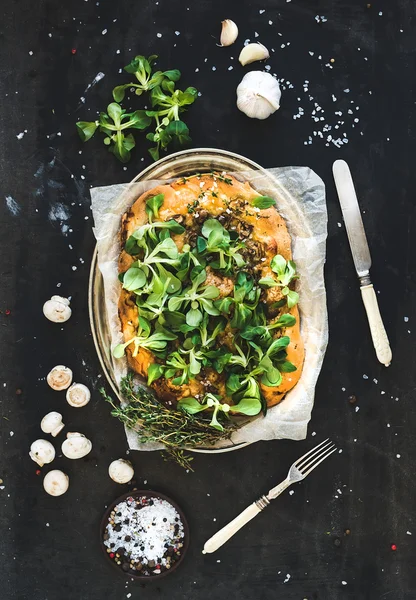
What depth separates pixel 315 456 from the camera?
2.09 meters

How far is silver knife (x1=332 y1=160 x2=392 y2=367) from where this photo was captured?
2.03 metres

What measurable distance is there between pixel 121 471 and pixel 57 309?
559 mm

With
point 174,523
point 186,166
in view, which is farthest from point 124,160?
point 174,523

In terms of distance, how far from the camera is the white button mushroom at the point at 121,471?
2047 mm

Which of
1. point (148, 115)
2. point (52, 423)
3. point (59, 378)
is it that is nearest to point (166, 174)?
point (148, 115)

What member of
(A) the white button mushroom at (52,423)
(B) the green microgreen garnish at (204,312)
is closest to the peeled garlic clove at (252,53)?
(B) the green microgreen garnish at (204,312)

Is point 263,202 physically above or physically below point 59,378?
above

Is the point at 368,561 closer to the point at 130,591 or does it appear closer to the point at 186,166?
the point at 130,591

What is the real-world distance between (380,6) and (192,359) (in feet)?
4.36

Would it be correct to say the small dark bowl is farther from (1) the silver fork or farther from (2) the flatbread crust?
(2) the flatbread crust

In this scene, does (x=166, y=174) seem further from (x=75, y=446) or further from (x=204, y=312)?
(x=75, y=446)

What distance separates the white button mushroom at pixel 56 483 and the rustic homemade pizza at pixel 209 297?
1.64ft

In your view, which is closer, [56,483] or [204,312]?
[204,312]

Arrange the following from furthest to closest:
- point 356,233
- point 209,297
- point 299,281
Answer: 1. point 356,233
2. point 299,281
3. point 209,297
